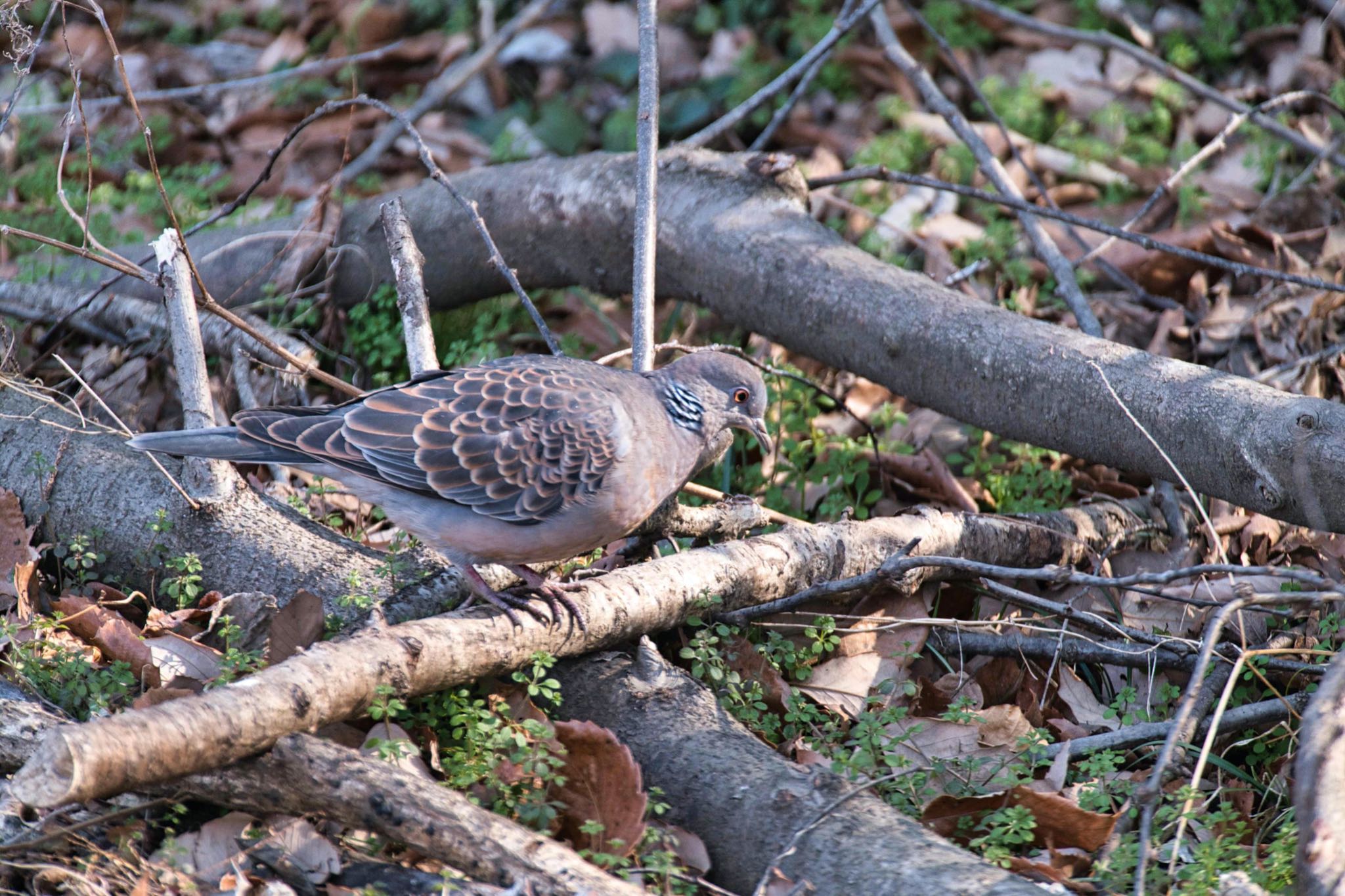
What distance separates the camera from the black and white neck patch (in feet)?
13.1

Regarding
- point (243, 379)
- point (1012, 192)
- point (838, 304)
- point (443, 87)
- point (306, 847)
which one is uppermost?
point (443, 87)

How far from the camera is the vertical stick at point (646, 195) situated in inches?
171

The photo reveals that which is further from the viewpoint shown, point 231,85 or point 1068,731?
point 231,85

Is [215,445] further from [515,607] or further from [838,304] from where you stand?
[838,304]

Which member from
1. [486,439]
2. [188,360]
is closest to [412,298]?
[188,360]

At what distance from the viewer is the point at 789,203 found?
5.10m

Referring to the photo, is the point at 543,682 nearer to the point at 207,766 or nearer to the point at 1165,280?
the point at 207,766

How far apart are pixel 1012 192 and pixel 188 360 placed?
342cm

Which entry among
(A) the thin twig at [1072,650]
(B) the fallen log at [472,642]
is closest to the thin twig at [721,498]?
(B) the fallen log at [472,642]

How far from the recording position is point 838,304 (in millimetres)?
4684

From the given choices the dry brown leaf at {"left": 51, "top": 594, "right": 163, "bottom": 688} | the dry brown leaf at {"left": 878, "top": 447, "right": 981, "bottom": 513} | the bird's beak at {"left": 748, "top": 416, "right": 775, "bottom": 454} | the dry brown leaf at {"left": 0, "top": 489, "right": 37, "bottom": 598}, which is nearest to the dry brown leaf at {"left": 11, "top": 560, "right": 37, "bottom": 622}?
the dry brown leaf at {"left": 0, "top": 489, "right": 37, "bottom": 598}

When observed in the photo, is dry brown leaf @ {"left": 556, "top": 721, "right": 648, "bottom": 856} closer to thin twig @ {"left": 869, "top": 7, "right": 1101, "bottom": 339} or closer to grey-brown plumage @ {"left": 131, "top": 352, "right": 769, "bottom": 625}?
grey-brown plumage @ {"left": 131, "top": 352, "right": 769, "bottom": 625}

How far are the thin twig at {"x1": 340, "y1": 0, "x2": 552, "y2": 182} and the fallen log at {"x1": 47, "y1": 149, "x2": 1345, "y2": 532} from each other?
116 cm

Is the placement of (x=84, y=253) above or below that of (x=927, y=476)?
above
